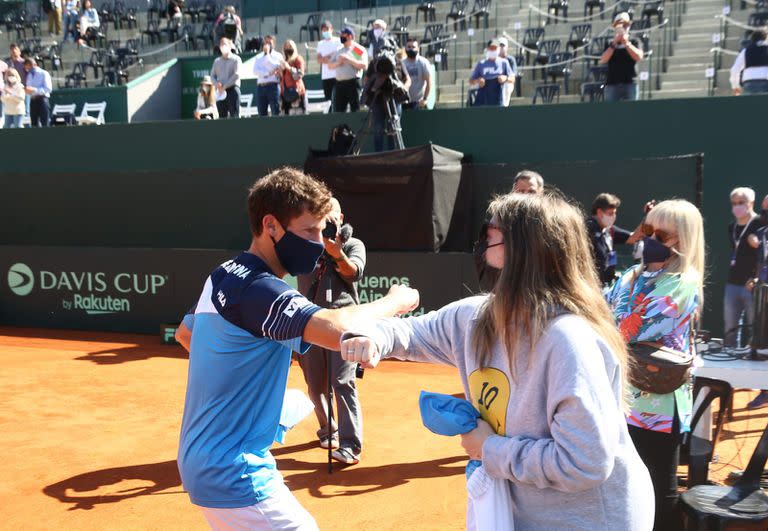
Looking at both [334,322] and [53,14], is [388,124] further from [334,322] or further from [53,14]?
[53,14]

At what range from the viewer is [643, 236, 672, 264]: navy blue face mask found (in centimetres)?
382

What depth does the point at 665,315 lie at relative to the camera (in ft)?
12.4

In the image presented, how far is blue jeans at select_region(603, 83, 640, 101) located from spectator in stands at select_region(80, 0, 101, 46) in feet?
62.2

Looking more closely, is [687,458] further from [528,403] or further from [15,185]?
[15,185]

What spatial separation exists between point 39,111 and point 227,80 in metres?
4.42

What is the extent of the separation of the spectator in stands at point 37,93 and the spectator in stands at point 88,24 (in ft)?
29.8

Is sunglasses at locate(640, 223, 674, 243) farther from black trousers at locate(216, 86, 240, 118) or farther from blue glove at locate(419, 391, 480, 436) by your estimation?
black trousers at locate(216, 86, 240, 118)

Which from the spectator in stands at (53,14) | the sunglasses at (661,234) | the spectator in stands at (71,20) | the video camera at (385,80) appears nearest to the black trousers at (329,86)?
the video camera at (385,80)

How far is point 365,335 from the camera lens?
2451mm

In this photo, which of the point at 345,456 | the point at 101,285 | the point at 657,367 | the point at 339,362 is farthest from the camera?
the point at 101,285

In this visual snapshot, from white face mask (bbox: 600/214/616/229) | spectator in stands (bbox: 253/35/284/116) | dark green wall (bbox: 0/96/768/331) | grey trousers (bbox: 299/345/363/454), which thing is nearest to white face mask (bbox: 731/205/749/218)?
dark green wall (bbox: 0/96/768/331)

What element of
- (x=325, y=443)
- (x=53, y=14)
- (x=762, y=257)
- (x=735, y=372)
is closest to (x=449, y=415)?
(x=735, y=372)

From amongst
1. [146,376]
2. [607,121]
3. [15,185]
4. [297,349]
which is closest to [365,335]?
[297,349]

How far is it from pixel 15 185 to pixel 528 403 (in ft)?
46.4
